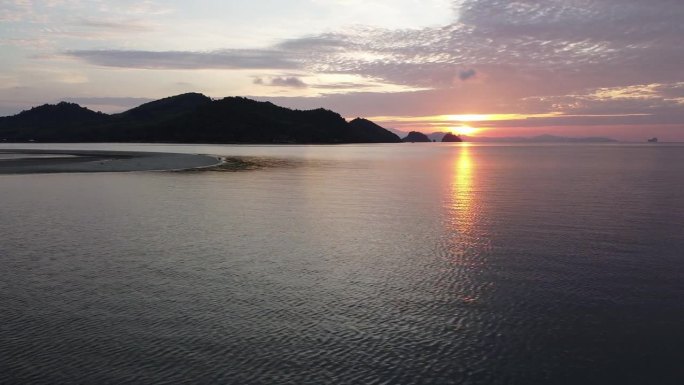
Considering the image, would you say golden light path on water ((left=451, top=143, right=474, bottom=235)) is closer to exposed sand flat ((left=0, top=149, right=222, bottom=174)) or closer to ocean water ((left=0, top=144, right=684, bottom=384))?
ocean water ((left=0, top=144, right=684, bottom=384))

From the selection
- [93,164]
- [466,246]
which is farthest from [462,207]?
[93,164]

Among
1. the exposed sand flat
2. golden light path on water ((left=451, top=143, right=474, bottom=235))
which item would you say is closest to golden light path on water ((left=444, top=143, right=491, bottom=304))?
golden light path on water ((left=451, top=143, right=474, bottom=235))

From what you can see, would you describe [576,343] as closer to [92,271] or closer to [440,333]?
[440,333]

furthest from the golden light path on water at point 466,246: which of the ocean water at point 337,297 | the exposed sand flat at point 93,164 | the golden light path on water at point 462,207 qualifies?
the exposed sand flat at point 93,164

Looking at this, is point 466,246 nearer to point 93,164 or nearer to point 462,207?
point 462,207

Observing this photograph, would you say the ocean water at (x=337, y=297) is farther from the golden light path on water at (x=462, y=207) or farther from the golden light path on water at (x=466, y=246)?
the golden light path on water at (x=462, y=207)

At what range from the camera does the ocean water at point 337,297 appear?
38.7 ft

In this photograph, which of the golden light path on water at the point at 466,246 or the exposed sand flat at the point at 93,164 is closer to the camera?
the golden light path on water at the point at 466,246

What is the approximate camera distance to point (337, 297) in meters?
16.7

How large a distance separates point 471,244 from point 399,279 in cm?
817

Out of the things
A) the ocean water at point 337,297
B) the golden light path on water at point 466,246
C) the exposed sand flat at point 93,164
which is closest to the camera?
the ocean water at point 337,297

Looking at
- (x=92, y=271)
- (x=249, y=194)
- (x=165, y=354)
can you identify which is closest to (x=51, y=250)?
(x=92, y=271)

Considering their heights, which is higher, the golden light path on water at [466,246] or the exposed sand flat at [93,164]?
the exposed sand flat at [93,164]

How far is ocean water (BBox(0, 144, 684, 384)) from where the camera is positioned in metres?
11.8
